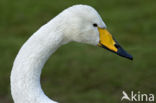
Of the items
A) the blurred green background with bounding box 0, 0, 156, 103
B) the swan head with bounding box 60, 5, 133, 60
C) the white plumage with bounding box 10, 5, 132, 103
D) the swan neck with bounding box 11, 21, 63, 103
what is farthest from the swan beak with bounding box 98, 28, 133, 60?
the blurred green background with bounding box 0, 0, 156, 103

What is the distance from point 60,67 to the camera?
5.79 meters

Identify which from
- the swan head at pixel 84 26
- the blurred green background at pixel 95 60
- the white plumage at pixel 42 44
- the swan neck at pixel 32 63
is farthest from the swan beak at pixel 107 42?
the blurred green background at pixel 95 60

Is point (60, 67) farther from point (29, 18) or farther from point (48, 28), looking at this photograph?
point (48, 28)

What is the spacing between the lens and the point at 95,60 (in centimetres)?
596

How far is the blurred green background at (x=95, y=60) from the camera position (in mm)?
5297

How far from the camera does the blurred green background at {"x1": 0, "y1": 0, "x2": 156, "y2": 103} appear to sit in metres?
5.30

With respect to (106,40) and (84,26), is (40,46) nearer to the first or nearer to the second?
(84,26)

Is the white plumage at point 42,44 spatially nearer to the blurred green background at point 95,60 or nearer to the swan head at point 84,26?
the swan head at point 84,26

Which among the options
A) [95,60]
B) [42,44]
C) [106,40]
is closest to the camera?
[42,44]

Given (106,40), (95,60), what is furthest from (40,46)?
(95,60)

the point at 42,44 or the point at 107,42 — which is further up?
the point at 42,44

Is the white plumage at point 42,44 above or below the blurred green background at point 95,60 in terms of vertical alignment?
above

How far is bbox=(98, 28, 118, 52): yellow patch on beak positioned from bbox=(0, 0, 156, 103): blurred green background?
8.18 ft

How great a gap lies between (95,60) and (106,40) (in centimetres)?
335
